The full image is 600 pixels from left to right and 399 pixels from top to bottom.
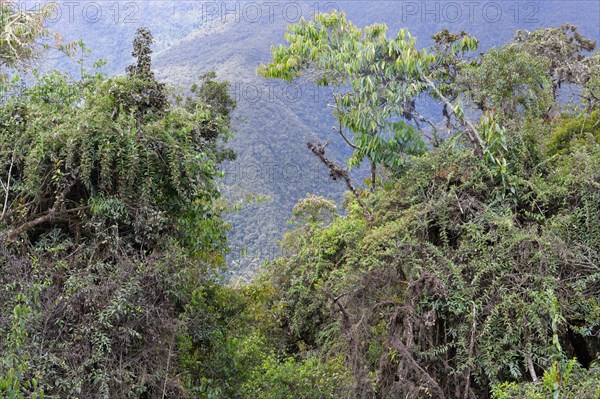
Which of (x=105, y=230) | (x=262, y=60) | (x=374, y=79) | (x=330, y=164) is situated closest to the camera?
(x=105, y=230)

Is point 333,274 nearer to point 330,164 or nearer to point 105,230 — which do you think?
point 330,164

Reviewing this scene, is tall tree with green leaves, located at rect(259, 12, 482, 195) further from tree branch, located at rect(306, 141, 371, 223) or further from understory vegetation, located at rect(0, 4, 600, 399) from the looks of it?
tree branch, located at rect(306, 141, 371, 223)

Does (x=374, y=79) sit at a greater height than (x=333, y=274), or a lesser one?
greater

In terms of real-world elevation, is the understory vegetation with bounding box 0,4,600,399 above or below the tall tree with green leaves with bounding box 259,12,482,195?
below

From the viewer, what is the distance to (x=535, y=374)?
3.84 meters

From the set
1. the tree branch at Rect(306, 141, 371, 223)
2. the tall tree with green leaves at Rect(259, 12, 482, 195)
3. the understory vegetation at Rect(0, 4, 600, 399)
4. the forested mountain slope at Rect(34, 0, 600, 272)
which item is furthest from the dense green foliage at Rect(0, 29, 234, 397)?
the tree branch at Rect(306, 141, 371, 223)

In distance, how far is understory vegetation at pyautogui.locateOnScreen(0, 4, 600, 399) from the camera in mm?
3686

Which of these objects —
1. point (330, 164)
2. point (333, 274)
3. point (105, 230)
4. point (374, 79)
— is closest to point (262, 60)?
point (330, 164)

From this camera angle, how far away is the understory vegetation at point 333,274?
3.69 m

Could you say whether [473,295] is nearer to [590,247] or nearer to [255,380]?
[590,247]

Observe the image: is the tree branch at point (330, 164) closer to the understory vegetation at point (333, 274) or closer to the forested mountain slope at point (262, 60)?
the forested mountain slope at point (262, 60)

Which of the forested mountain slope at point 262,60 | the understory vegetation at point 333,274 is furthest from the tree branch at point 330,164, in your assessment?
the understory vegetation at point 333,274

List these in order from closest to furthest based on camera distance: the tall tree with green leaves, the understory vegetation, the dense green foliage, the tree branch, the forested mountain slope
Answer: the dense green foliage, the understory vegetation, the tall tree with green leaves, the tree branch, the forested mountain slope

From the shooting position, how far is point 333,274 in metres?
6.10
